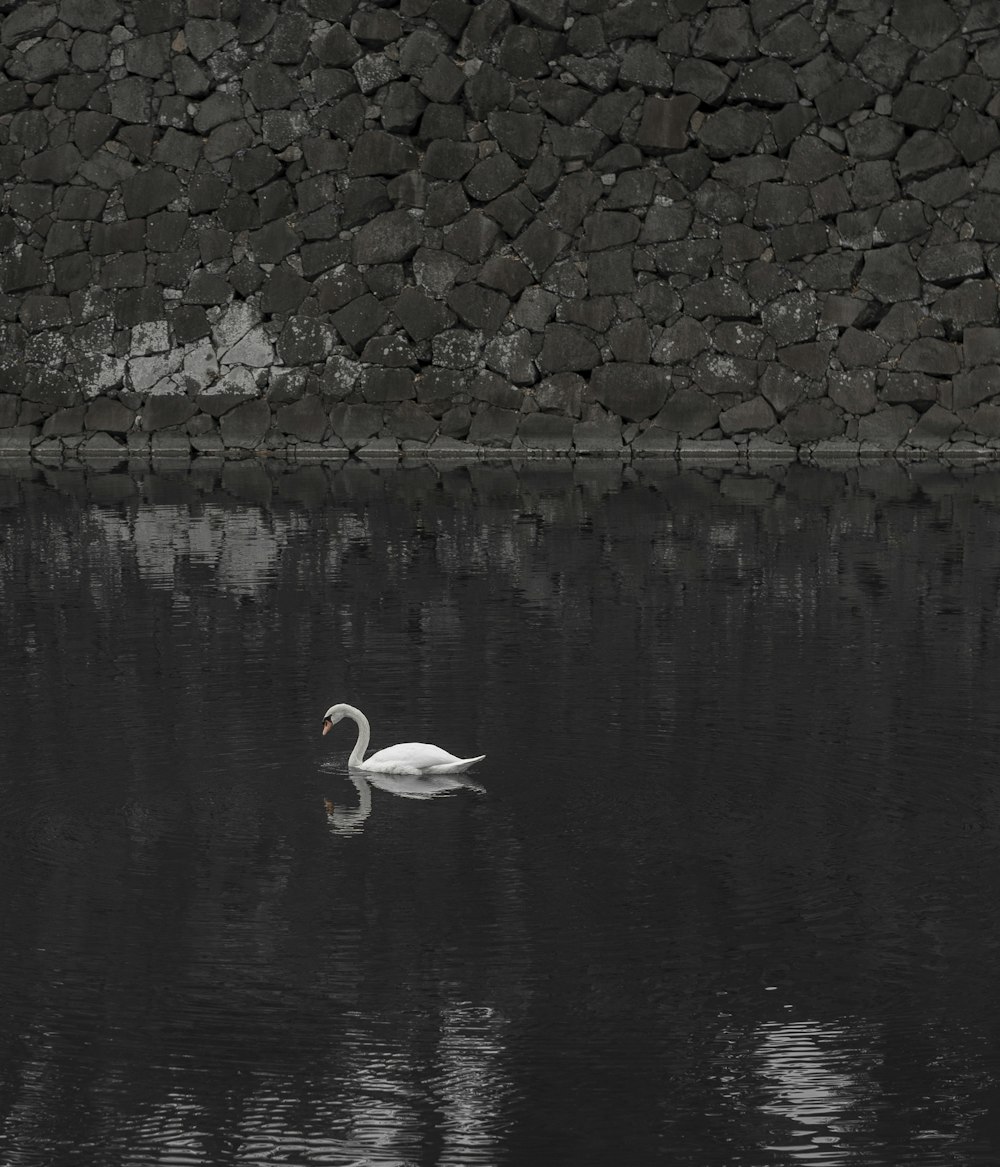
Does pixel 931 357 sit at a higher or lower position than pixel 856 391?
higher

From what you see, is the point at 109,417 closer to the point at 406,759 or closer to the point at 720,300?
the point at 720,300

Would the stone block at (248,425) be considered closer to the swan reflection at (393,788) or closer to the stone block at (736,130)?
the stone block at (736,130)

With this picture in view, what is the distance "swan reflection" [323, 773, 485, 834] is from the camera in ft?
24.8

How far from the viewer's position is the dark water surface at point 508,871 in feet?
16.2

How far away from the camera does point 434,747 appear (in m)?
8.03

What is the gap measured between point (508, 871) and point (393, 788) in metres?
1.28

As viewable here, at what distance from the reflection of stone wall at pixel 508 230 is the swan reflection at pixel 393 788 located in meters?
15.4

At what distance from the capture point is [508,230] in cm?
2375

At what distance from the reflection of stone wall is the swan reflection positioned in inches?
606

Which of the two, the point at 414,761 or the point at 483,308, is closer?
the point at 414,761

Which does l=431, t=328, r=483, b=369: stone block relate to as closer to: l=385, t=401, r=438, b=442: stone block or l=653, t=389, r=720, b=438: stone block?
l=385, t=401, r=438, b=442: stone block

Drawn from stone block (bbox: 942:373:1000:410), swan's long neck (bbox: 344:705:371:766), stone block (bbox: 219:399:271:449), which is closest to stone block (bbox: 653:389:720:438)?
stone block (bbox: 942:373:1000:410)

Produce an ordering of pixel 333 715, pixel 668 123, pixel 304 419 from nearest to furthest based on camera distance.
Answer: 1. pixel 333 715
2. pixel 668 123
3. pixel 304 419

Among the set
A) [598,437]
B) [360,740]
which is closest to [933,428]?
[598,437]
